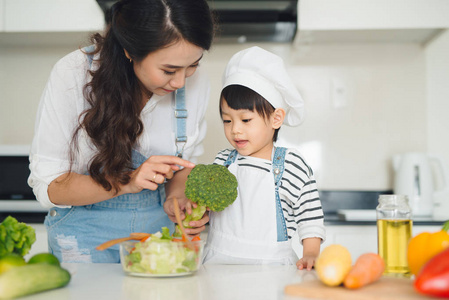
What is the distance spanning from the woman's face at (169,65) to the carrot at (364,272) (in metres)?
0.76

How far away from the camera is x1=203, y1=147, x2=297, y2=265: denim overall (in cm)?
148

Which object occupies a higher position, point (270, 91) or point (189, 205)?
point (270, 91)

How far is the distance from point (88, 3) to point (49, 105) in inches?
56.2

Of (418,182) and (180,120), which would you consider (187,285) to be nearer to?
(180,120)

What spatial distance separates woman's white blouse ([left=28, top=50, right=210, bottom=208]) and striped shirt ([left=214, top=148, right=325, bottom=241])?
34 cm

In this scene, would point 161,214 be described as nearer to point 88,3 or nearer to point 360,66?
point 88,3

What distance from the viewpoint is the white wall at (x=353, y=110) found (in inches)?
116

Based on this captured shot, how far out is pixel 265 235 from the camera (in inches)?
58.8

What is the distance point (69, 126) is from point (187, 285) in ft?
2.51

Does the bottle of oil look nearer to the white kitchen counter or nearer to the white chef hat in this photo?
the white kitchen counter

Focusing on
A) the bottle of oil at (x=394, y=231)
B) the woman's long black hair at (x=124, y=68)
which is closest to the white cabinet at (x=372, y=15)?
the woman's long black hair at (x=124, y=68)

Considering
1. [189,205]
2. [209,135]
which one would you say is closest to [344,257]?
[189,205]

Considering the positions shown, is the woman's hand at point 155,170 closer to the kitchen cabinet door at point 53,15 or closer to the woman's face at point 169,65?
the woman's face at point 169,65

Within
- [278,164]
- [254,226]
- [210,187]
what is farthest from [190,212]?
[278,164]
